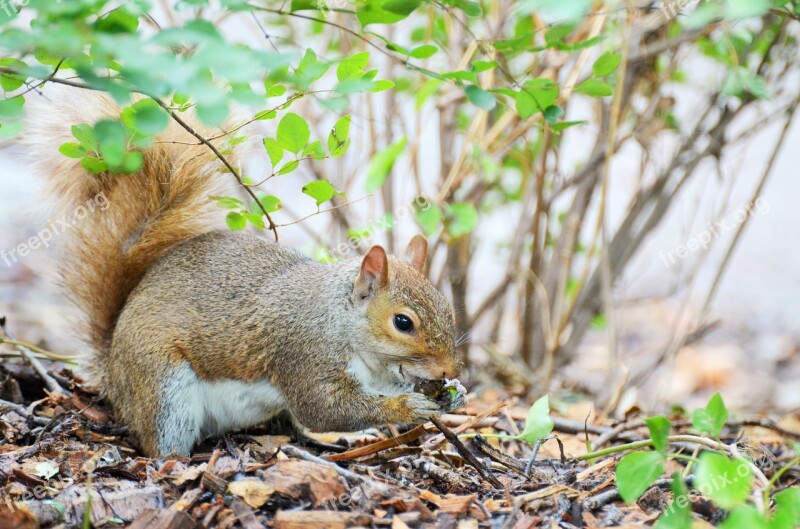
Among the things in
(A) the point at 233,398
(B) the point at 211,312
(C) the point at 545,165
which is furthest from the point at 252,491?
(C) the point at 545,165

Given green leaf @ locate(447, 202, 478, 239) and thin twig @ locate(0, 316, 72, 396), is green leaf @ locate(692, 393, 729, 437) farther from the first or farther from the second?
thin twig @ locate(0, 316, 72, 396)

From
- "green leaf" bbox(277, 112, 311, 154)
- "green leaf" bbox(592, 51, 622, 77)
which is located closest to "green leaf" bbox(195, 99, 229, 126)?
"green leaf" bbox(277, 112, 311, 154)

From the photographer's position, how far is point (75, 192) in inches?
99.8

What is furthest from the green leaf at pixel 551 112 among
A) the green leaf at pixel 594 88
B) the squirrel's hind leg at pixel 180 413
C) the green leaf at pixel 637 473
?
the squirrel's hind leg at pixel 180 413

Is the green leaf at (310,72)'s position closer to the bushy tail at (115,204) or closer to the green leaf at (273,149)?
the green leaf at (273,149)

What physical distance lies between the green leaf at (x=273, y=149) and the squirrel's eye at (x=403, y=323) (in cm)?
55

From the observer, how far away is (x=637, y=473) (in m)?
1.57

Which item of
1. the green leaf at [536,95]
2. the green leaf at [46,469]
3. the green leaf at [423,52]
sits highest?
the green leaf at [423,52]

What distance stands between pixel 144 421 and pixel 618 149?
214 cm

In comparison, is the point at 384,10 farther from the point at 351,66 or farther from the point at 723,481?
the point at 723,481

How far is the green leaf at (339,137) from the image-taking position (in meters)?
2.11

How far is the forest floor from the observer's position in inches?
70.8

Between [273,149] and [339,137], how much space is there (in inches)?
6.8

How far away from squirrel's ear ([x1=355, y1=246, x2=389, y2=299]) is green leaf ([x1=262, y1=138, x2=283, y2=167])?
0.38 m
